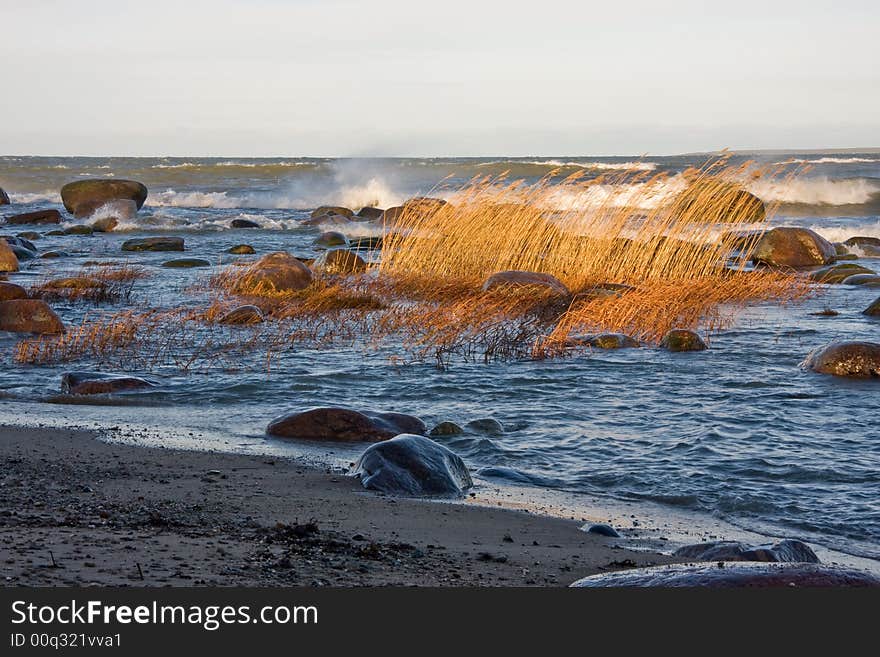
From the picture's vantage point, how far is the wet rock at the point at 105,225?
97.1 feet

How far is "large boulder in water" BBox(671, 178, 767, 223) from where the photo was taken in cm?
1460

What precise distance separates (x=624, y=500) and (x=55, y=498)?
318 cm

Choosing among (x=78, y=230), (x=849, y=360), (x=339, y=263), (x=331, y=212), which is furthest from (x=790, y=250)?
(x=78, y=230)

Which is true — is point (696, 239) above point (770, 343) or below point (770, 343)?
above

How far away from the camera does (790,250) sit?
64.9ft

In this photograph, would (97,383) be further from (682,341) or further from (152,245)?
(152,245)

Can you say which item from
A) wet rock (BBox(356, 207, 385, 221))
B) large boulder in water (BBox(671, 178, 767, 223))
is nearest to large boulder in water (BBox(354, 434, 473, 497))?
large boulder in water (BBox(671, 178, 767, 223))

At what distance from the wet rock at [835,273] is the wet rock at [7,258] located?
1448 cm

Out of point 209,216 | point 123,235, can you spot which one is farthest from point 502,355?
point 209,216

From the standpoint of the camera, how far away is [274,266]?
50.9 feet

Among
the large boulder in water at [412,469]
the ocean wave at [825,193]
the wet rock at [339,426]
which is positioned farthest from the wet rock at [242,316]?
the ocean wave at [825,193]

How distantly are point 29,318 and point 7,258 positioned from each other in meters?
8.00

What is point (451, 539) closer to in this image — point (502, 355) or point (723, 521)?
point (723, 521)

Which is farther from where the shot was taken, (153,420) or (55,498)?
(153,420)
